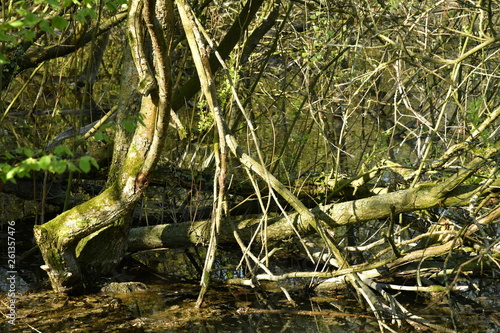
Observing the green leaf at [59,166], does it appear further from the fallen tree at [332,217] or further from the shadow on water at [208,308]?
the shadow on water at [208,308]

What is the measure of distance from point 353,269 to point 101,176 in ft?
10.5

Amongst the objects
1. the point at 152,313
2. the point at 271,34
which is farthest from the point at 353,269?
the point at 271,34

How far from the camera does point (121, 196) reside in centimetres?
478

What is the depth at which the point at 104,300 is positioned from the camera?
4.75 m

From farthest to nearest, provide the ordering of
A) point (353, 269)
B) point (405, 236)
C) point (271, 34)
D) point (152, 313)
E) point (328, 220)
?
point (271, 34) → point (405, 236) → point (328, 220) → point (152, 313) → point (353, 269)

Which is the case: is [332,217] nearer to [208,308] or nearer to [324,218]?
[324,218]

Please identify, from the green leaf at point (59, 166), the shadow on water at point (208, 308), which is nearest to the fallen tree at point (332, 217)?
the shadow on water at point (208, 308)

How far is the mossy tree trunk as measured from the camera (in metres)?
4.40

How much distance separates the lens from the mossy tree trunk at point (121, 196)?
14.4 ft

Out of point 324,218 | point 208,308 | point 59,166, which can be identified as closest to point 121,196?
point 208,308

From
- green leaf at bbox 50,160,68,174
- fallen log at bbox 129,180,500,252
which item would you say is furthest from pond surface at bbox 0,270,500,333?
green leaf at bbox 50,160,68,174

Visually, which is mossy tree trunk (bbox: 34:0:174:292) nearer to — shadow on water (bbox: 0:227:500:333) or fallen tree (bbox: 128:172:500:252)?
shadow on water (bbox: 0:227:500:333)

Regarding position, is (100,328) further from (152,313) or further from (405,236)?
(405,236)

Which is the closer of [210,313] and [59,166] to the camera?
[59,166]
